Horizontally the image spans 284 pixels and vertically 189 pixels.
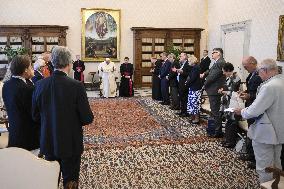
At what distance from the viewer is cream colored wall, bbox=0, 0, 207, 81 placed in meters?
15.7

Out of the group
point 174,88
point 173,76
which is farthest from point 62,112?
point 174,88

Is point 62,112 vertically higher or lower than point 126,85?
higher

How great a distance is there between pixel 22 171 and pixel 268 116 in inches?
118

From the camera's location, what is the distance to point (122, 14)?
16.6m

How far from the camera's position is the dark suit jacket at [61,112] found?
3.30m

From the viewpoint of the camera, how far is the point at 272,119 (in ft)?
13.8

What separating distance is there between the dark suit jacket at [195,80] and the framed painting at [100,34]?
841cm

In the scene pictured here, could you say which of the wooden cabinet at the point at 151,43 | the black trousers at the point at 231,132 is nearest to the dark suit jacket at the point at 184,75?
the black trousers at the point at 231,132

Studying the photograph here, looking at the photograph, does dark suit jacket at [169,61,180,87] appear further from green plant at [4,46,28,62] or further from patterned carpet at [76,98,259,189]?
green plant at [4,46,28,62]

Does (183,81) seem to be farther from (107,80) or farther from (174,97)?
(107,80)

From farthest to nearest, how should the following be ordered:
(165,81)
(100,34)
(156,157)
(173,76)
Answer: (100,34) < (165,81) < (173,76) < (156,157)

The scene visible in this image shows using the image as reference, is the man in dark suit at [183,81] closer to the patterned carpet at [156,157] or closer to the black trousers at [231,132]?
the patterned carpet at [156,157]

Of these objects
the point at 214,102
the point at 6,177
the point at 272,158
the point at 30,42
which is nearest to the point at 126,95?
the point at 30,42

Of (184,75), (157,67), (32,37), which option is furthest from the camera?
(32,37)
